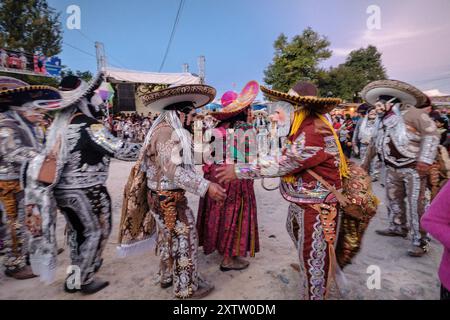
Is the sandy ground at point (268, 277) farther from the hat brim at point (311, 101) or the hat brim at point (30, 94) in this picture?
the hat brim at point (30, 94)

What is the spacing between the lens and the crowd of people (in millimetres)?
2047

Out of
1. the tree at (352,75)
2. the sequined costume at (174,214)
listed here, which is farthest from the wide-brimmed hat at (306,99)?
the tree at (352,75)

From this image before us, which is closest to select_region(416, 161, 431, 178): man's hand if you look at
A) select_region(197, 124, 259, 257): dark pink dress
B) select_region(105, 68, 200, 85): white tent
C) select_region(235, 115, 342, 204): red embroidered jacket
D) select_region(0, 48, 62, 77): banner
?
select_region(235, 115, 342, 204): red embroidered jacket

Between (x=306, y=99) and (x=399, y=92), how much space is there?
2119mm

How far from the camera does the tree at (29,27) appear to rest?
1348cm

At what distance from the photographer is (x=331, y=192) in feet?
6.68

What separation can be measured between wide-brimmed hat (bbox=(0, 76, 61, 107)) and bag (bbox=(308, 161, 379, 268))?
2.60 metres

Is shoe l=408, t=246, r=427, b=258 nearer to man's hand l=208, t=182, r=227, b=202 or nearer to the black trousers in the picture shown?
the black trousers

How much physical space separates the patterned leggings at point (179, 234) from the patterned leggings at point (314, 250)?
1.02m

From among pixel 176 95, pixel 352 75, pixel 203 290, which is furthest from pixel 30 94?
pixel 352 75

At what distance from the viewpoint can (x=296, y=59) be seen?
26516 mm

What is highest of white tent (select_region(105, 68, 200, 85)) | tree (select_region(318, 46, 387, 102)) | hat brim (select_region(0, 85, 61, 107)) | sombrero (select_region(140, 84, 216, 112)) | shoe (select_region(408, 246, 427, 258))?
tree (select_region(318, 46, 387, 102))

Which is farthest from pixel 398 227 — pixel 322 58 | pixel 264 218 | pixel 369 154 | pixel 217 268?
pixel 322 58

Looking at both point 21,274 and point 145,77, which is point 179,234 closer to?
point 21,274
